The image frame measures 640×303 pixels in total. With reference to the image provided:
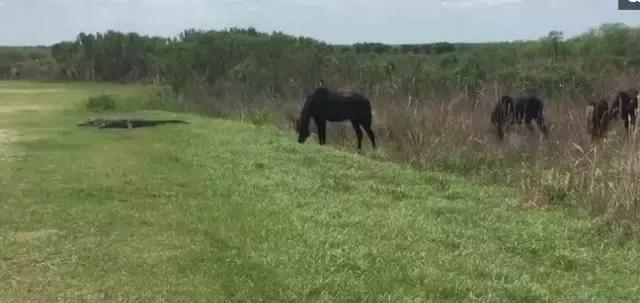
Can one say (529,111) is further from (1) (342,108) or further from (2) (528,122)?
(1) (342,108)

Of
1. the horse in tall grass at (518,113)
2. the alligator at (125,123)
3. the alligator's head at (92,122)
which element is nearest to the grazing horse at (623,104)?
the horse in tall grass at (518,113)

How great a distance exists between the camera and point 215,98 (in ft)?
100

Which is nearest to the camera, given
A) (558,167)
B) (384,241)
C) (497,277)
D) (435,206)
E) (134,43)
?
(497,277)

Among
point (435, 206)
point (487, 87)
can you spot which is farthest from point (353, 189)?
point (487, 87)

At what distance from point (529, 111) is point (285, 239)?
946 centimetres

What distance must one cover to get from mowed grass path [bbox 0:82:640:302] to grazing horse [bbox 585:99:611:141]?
2.67 meters

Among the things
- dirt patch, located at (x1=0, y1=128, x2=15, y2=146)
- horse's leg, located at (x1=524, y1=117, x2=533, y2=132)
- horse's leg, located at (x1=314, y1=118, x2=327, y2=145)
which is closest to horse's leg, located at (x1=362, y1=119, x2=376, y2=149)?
horse's leg, located at (x1=314, y1=118, x2=327, y2=145)

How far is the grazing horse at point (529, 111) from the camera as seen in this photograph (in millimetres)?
15117

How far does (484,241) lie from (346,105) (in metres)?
8.69

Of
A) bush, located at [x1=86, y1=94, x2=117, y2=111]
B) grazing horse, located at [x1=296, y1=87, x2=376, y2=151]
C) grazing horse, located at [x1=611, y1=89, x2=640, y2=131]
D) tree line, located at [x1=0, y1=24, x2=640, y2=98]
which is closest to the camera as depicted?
grazing horse, located at [x1=611, y1=89, x2=640, y2=131]

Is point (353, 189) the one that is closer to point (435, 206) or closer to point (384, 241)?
point (435, 206)

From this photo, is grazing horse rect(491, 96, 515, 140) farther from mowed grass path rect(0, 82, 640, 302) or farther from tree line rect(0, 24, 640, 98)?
tree line rect(0, 24, 640, 98)

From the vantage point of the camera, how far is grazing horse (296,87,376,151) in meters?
15.5

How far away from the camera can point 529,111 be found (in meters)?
15.4
